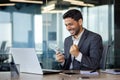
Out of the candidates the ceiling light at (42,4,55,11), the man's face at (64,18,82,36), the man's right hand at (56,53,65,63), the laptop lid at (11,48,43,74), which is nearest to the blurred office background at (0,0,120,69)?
the ceiling light at (42,4,55,11)

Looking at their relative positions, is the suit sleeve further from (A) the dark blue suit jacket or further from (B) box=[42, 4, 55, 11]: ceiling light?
(B) box=[42, 4, 55, 11]: ceiling light

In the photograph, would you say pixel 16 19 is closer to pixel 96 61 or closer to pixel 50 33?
pixel 50 33

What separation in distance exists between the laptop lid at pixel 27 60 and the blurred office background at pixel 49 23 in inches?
175

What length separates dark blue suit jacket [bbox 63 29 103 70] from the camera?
2859mm

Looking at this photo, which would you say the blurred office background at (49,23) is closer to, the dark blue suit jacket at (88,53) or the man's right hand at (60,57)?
the dark blue suit jacket at (88,53)

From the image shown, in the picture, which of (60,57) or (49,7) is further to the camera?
(49,7)

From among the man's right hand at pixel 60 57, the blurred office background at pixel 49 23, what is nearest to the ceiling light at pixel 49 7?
the blurred office background at pixel 49 23

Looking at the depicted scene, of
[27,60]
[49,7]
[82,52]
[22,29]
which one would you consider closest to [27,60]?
[27,60]

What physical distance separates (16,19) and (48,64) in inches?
56.5

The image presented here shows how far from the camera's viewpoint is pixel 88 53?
9.98 feet

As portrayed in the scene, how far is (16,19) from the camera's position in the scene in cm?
755

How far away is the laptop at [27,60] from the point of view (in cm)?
235

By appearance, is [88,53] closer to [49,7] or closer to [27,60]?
Result: [27,60]

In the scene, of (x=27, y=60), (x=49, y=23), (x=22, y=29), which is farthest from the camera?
(x=22, y=29)
